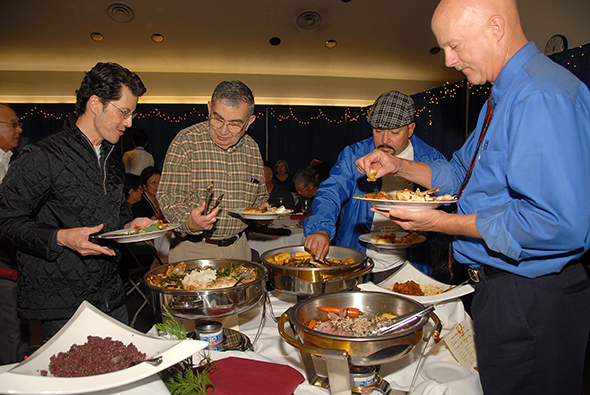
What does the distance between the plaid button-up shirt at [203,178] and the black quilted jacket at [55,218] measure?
1.31 feet

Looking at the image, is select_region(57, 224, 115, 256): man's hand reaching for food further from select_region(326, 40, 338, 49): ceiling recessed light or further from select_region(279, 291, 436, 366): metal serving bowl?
select_region(326, 40, 338, 49): ceiling recessed light

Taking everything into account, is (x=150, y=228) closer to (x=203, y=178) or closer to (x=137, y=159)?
(x=203, y=178)

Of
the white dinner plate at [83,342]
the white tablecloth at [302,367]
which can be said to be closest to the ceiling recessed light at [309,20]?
the white tablecloth at [302,367]

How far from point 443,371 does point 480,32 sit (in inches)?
36.7

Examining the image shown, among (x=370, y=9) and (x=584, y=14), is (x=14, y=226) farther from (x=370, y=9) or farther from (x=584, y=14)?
(x=370, y=9)

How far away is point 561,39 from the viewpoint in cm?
460

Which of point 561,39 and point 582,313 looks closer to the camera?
point 582,313

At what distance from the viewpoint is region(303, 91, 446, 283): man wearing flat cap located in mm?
1983

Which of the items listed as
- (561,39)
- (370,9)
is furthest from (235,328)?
(370,9)

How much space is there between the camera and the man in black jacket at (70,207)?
1.32 meters

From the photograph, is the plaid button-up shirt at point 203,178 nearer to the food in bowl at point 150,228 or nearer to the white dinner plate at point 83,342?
the food in bowl at point 150,228

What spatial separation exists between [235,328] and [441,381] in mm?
696

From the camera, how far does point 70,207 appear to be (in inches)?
56.7

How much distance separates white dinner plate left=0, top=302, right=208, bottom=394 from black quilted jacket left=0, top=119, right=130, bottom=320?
58 centimetres
